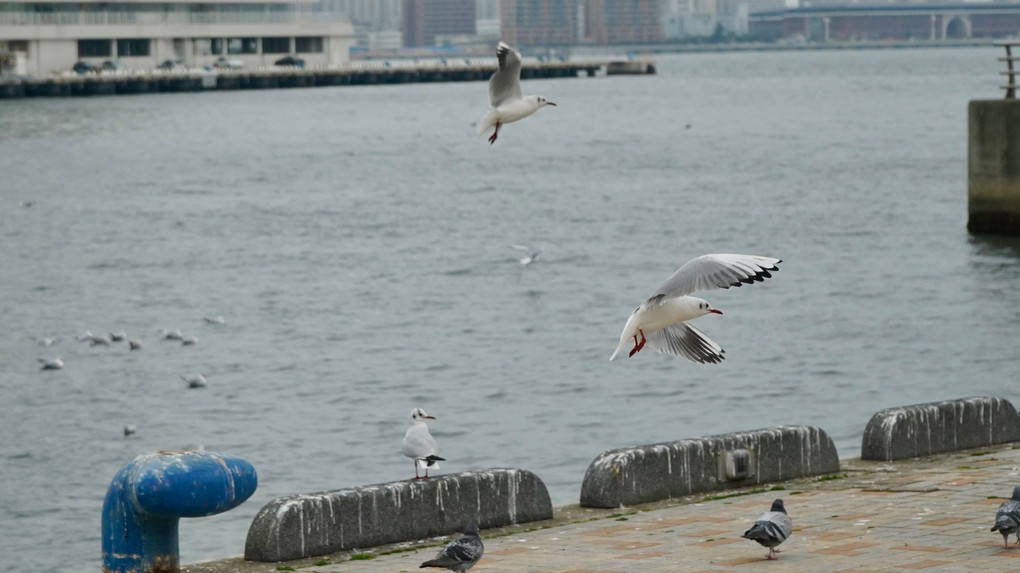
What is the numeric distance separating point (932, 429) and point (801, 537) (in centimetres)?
381

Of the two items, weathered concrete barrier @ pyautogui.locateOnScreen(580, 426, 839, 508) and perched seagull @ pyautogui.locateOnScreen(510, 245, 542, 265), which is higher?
weathered concrete barrier @ pyautogui.locateOnScreen(580, 426, 839, 508)

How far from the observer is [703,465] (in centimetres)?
1291

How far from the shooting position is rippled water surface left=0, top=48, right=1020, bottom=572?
22250mm

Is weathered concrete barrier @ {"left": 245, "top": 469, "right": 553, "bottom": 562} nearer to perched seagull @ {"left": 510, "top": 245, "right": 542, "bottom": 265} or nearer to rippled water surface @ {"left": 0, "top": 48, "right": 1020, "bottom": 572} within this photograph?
Result: rippled water surface @ {"left": 0, "top": 48, "right": 1020, "bottom": 572}

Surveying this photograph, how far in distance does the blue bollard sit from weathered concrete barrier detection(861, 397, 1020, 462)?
Result: 19.5 feet

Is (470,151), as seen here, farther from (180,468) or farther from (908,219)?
(180,468)

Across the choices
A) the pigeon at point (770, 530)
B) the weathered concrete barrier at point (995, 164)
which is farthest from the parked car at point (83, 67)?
the pigeon at point (770, 530)

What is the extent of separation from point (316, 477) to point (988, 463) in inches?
344

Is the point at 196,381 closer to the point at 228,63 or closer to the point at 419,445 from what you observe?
the point at 419,445

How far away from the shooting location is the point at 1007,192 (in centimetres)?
3556

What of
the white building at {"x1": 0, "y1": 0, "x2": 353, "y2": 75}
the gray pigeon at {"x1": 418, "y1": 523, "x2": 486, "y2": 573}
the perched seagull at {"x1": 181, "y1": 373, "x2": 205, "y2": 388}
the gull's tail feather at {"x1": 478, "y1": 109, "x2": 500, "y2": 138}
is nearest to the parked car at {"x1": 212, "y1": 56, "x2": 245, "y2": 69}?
the white building at {"x1": 0, "y1": 0, "x2": 353, "y2": 75}

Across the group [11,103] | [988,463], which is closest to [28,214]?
[988,463]

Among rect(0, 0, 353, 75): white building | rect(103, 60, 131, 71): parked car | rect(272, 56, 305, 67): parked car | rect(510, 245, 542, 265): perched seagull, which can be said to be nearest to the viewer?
rect(510, 245, 542, 265): perched seagull

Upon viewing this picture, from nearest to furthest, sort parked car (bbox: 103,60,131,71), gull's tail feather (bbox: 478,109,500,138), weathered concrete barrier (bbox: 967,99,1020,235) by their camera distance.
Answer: gull's tail feather (bbox: 478,109,500,138), weathered concrete barrier (bbox: 967,99,1020,235), parked car (bbox: 103,60,131,71)
